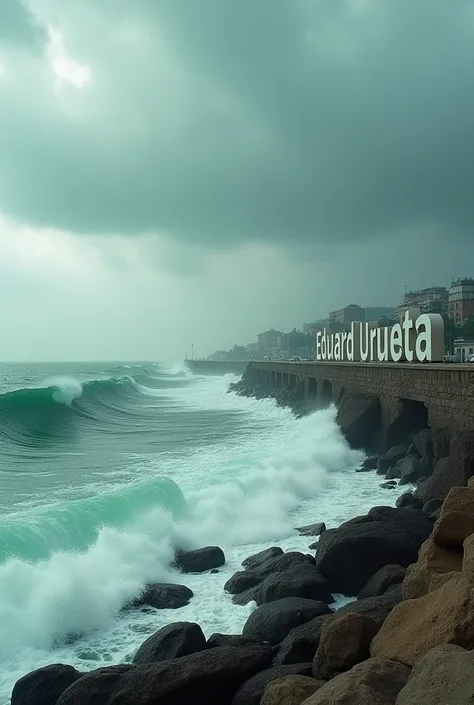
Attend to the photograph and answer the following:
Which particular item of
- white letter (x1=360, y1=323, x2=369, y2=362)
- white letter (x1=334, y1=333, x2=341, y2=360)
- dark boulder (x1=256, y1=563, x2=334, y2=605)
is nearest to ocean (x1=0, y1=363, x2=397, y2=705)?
dark boulder (x1=256, y1=563, x2=334, y2=605)

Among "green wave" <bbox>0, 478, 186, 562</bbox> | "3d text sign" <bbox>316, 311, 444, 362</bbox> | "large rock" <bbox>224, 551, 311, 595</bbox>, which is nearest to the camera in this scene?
"large rock" <bbox>224, 551, 311, 595</bbox>

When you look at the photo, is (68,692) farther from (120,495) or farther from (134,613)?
(120,495)

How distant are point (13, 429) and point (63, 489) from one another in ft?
42.4

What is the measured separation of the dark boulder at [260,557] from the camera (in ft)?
Result: 27.0

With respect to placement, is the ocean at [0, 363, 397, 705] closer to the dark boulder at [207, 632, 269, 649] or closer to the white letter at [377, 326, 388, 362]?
the dark boulder at [207, 632, 269, 649]

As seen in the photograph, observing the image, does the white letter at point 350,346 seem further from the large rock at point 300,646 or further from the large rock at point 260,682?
the large rock at point 260,682

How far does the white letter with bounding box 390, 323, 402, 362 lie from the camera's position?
21.0 m

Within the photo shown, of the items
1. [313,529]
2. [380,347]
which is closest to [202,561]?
[313,529]

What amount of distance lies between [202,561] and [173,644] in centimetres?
333

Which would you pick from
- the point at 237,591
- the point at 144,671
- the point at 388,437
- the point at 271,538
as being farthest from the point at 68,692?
the point at 388,437

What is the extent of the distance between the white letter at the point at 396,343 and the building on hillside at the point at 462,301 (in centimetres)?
6442

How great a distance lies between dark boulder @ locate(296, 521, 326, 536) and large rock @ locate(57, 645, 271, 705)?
4.94 m

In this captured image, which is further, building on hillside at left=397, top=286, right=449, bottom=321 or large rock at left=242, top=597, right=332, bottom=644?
building on hillside at left=397, top=286, right=449, bottom=321

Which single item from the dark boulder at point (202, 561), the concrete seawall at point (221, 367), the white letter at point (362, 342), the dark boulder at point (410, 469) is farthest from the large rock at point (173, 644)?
the concrete seawall at point (221, 367)
